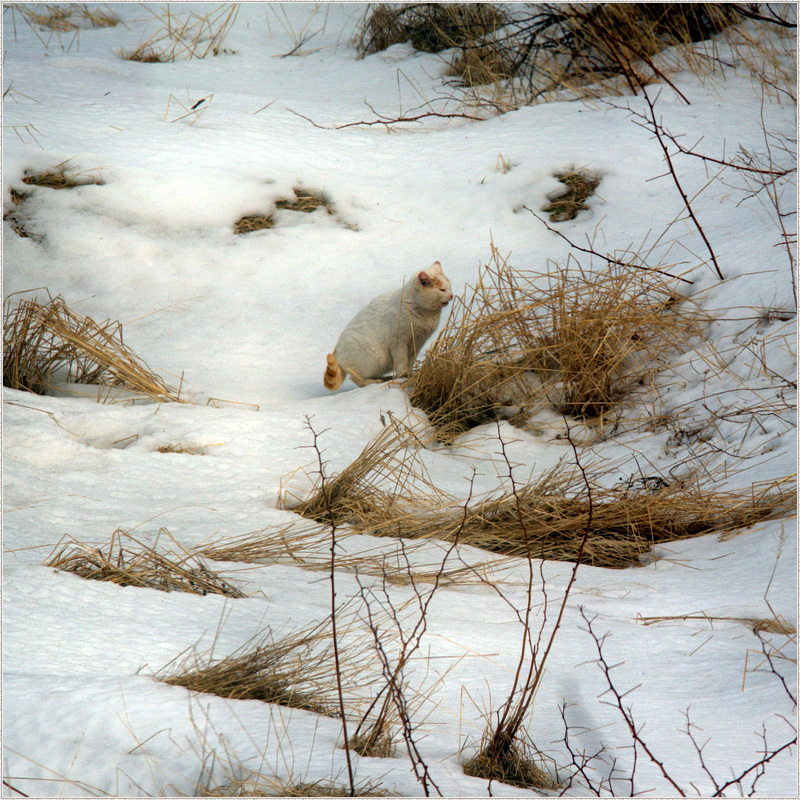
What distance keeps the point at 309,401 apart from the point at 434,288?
35.4 inches

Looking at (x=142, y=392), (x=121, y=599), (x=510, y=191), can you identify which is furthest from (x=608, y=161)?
(x=121, y=599)

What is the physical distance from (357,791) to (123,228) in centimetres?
425

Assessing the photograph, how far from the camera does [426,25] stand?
673 centimetres

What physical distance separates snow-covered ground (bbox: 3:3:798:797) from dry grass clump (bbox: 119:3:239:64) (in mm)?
132

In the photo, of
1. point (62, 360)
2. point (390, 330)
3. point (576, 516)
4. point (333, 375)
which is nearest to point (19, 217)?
point (62, 360)

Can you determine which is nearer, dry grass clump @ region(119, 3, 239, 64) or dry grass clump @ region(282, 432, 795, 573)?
dry grass clump @ region(282, 432, 795, 573)

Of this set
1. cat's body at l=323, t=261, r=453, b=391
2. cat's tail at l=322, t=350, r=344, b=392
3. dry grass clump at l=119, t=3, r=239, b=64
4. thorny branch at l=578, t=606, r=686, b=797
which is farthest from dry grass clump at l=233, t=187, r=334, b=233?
thorny branch at l=578, t=606, r=686, b=797

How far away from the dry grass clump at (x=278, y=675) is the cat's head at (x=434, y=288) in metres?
2.55

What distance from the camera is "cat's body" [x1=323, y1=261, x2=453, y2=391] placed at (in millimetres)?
3891

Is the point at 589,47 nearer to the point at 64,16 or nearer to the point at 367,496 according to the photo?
the point at 64,16

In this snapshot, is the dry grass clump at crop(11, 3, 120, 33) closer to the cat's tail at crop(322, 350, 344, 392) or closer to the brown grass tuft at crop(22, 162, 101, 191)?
the brown grass tuft at crop(22, 162, 101, 191)

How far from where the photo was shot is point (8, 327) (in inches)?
139

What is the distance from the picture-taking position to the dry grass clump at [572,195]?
190 inches

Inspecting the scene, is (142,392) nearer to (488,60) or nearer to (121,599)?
(121,599)
